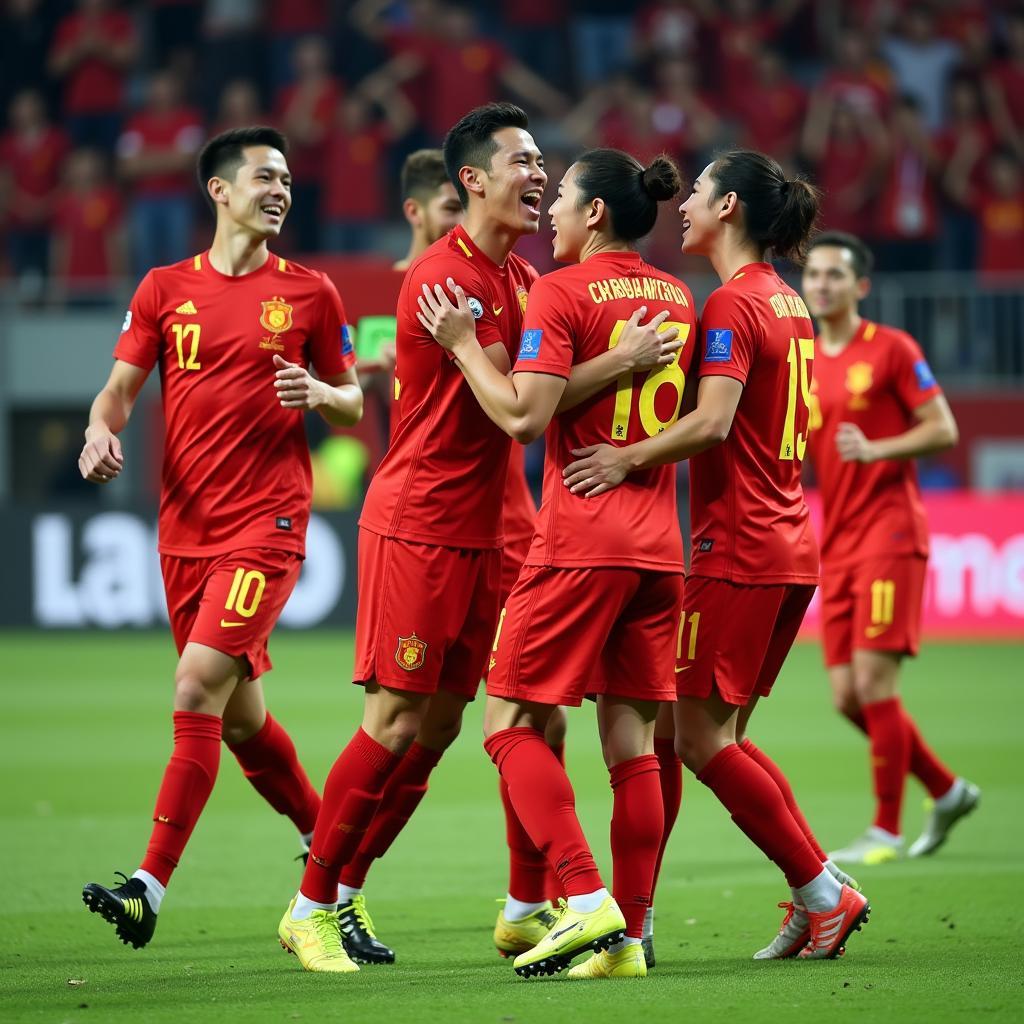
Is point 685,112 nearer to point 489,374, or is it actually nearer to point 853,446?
point 853,446

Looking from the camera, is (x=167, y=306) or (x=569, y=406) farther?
(x=167, y=306)

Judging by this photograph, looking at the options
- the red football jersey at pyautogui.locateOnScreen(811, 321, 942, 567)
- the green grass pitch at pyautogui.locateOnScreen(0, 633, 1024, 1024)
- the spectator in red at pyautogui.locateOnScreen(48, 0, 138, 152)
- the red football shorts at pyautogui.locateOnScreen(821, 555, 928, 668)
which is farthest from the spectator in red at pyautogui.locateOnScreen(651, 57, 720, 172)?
the red football shorts at pyautogui.locateOnScreen(821, 555, 928, 668)

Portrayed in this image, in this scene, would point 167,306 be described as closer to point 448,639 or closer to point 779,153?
point 448,639

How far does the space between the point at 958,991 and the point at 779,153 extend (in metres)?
14.8

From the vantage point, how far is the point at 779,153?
18.4 meters

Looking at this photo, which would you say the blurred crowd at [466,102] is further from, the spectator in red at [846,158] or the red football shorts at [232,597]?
the red football shorts at [232,597]

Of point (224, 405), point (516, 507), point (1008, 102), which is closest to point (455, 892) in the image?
point (516, 507)

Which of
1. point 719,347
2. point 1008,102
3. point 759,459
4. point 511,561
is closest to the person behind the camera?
point 719,347

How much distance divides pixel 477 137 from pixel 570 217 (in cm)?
39

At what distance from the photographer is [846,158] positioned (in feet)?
58.9

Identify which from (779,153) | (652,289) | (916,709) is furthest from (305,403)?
(779,153)

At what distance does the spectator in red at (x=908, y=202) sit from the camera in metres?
17.8

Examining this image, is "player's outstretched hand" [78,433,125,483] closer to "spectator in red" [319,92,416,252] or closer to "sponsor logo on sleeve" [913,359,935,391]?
"sponsor logo on sleeve" [913,359,935,391]

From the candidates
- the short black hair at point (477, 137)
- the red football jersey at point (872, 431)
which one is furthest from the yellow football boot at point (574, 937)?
the red football jersey at point (872, 431)
